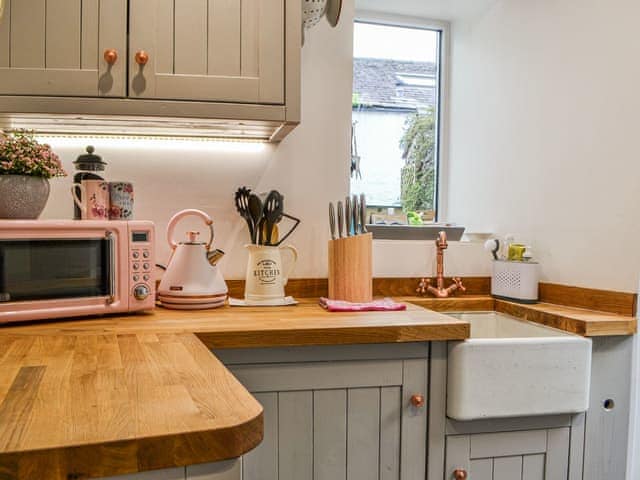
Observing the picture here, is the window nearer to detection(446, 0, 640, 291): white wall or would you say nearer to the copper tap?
detection(446, 0, 640, 291): white wall

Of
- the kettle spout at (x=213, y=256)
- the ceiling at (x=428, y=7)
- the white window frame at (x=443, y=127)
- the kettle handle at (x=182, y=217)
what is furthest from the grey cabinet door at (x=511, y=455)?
the ceiling at (x=428, y=7)

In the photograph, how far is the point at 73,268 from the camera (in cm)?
131

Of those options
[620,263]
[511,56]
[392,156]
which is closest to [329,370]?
[620,263]

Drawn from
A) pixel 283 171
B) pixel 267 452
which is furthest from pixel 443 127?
pixel 267 452

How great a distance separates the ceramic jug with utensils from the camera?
5.18 ft

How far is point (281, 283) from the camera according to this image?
161cm

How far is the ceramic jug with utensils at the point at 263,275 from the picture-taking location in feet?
5.18

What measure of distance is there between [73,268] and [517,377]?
1.18 meters

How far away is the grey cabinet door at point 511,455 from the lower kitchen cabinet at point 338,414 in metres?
0.10

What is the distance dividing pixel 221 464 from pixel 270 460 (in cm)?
68

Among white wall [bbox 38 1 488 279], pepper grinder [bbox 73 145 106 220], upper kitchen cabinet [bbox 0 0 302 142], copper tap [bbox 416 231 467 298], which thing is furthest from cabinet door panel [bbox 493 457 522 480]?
pepper grinder [bbox 73 145 106 220]

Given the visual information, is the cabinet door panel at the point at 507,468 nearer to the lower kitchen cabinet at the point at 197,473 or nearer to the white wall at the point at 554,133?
the white wall at the point at 554,133

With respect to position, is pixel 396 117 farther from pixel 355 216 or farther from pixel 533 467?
pixel 533 467

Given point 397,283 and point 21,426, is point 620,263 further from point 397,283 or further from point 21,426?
point 21,426
